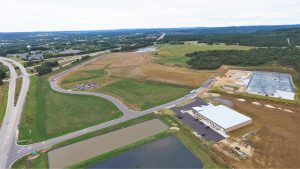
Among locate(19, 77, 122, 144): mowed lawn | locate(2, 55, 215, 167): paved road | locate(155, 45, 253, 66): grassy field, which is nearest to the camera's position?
locate(2, 55, 215, 167): paved road

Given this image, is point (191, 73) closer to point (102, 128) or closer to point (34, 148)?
point (102, 128)

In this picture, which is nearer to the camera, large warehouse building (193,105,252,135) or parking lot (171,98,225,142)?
parking lot (171,98,225,142)

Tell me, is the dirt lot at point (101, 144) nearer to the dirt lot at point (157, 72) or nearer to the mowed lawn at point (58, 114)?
the mowed lawn at point (58, 114)

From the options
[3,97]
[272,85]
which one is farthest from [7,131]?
[272,85]

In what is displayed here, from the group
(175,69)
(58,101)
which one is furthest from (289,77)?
(58,101)

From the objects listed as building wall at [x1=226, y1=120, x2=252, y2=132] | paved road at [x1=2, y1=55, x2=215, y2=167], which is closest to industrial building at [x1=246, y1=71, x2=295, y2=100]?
paved road at [x1=2, y1=55, x2=215, y2=167]

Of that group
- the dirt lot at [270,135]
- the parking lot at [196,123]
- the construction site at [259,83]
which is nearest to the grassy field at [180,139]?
the parking lot at [196,123]

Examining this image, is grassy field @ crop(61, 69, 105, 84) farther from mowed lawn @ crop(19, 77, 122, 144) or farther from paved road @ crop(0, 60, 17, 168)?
paved road @ crop(0, 60, 17, 168)
